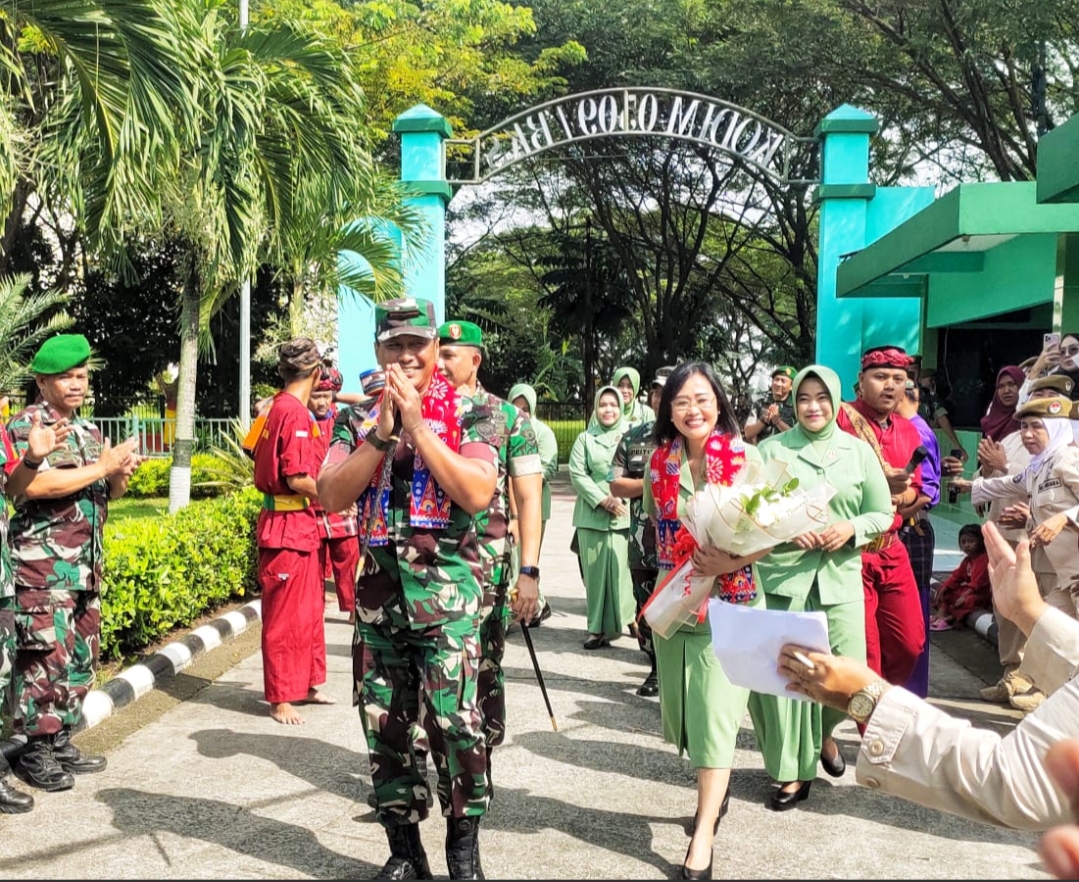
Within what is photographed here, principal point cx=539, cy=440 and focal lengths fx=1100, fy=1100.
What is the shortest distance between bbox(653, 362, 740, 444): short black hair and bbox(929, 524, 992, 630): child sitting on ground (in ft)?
14.1

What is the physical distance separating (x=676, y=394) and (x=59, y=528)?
2.65m

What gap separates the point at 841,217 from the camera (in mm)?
16438

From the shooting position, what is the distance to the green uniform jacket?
4727 millimetres

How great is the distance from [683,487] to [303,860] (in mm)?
1986

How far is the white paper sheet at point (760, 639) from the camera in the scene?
213 cm

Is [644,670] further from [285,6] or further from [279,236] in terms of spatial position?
[285,6]

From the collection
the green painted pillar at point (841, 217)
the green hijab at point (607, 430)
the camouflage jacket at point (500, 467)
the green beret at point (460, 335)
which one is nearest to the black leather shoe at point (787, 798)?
the camouflage jacket at point (500, 467)

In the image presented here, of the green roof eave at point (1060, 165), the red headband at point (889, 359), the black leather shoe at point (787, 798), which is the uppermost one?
the green roof eave at point (1060, 165)

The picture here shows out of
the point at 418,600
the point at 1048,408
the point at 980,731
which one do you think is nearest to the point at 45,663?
the point at 418,600

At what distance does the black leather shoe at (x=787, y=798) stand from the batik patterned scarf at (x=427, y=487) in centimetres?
199

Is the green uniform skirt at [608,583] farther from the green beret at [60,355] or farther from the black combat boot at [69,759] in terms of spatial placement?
the green beret at [60,355]

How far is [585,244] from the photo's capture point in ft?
103

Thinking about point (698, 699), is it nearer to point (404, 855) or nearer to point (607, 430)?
point (404, 855)

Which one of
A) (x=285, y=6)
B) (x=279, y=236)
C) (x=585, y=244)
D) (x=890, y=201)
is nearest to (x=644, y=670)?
(x=279, y=236)
